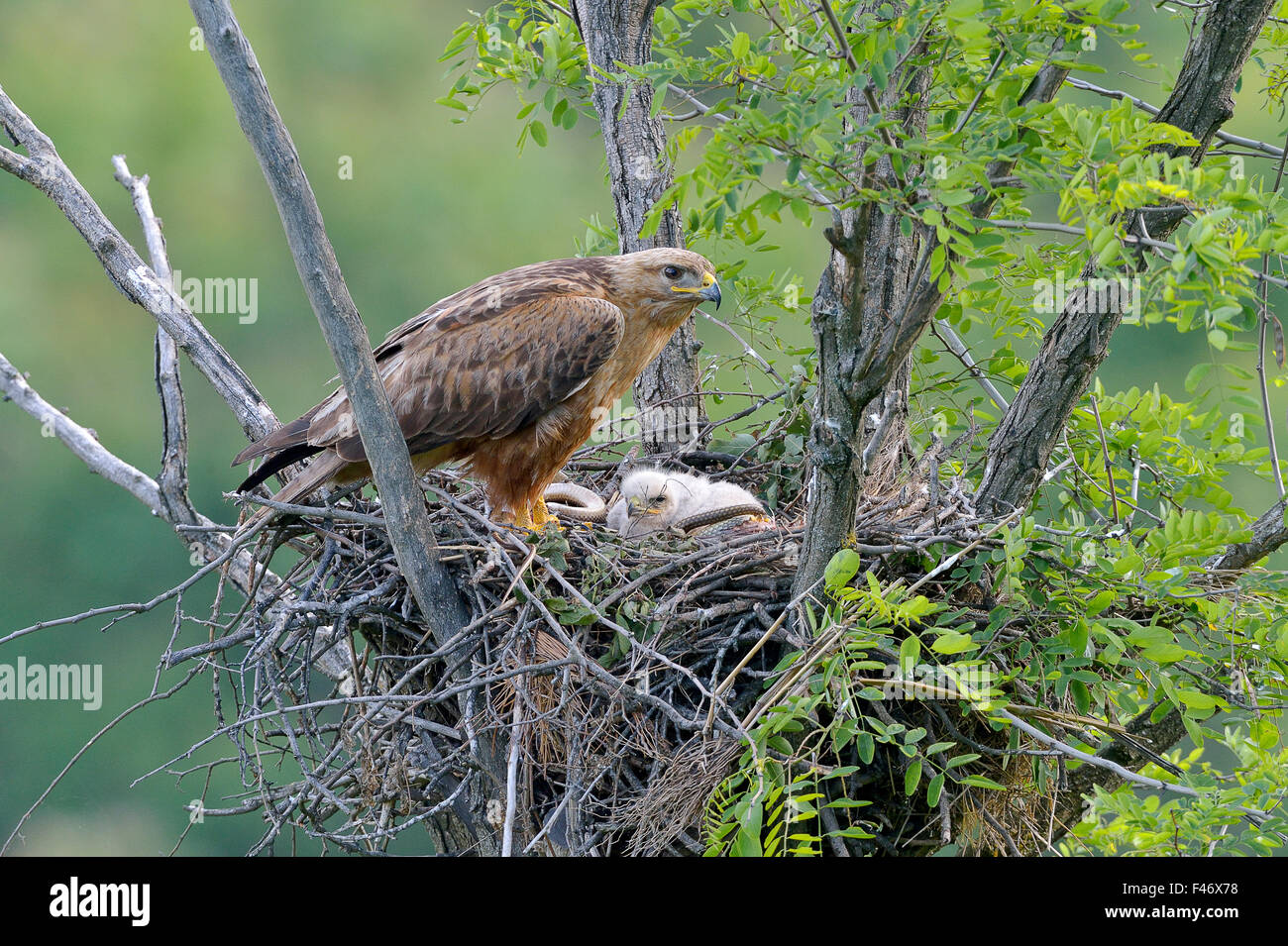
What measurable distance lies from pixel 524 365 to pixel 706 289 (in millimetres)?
674

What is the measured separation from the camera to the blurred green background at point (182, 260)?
1195 centimetres

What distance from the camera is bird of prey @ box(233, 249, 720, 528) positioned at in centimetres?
358

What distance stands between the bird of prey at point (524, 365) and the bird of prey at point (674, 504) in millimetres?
251

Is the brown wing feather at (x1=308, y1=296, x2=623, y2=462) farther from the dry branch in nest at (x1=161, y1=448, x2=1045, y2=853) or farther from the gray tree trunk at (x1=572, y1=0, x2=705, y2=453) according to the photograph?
the gray tree trunk at (x1=572, y1=0, x2=705, y2=453)

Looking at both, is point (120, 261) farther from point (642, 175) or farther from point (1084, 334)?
point (1084, 334)

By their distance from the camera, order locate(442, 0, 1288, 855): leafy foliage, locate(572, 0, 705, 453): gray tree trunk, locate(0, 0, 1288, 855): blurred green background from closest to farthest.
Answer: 1. locate(442, 0, 1288, 855): leafy foliage
2. locate(572, 0, 705, 453): gray tree trunk
3. locate(0, 0, 1288, 855): blurred green background

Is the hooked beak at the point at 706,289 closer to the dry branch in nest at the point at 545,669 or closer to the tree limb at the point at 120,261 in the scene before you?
the dry branch in nest at the point at 545,669

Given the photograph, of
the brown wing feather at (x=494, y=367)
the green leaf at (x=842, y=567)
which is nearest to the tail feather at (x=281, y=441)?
the brown wing feather at (x=494, y=367)

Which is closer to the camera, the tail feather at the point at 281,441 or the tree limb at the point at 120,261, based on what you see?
the tail feather at the point at 281,441

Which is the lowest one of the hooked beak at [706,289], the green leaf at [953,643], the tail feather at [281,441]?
the green leaf at [953,643]

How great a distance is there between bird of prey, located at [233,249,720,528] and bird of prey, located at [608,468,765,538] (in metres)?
0.25

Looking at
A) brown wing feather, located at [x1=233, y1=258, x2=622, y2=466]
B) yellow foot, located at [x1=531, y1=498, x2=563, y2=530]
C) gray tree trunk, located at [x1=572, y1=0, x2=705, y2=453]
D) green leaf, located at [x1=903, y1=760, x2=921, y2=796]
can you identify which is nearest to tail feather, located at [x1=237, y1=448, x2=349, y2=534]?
brown wing feather, located at [x1=233, y1=258, x2=622, y2=466]

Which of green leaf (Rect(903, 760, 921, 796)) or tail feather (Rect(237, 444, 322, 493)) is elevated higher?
tail feather (Rect(237, 444, 322, 493))

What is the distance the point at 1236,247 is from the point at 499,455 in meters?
2.35
